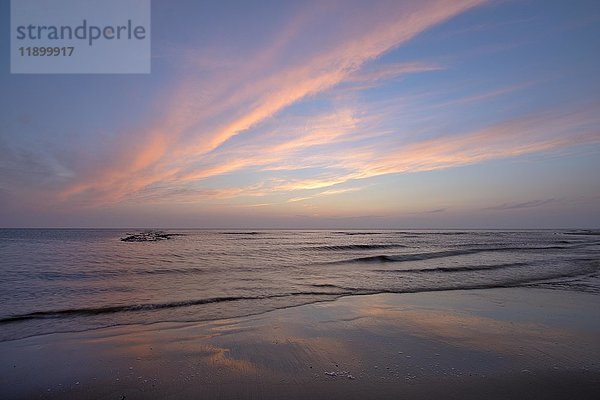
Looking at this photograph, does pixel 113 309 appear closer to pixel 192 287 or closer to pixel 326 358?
pixel 192 287

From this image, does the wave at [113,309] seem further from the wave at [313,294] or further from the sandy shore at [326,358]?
the sandy shore at [326,358]

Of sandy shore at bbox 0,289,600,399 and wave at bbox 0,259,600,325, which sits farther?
wave at bbox 0,259,600,325

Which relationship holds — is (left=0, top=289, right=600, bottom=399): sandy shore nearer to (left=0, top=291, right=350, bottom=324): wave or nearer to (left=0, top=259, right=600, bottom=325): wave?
(left=0, top=291, right=350, bottom=324): wave

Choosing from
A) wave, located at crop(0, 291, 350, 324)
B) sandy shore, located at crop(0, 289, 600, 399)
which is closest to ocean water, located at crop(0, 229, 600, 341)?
wave, located at crop(0, 291, 350, 324)

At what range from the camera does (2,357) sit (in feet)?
20.1

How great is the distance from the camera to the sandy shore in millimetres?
4715

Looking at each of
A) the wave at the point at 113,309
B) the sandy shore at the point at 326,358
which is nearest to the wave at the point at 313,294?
the wave at the point at 113,309

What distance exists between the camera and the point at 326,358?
5875 millimetres

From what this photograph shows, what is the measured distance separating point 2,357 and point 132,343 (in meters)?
2.25

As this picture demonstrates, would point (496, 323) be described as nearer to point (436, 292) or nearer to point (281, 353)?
point (436, 292)

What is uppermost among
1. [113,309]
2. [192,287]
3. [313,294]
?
[113,309]

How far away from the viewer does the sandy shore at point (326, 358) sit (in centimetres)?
471

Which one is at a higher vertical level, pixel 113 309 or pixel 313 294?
pixel 113 309

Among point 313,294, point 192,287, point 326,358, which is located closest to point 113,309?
point 192,287
